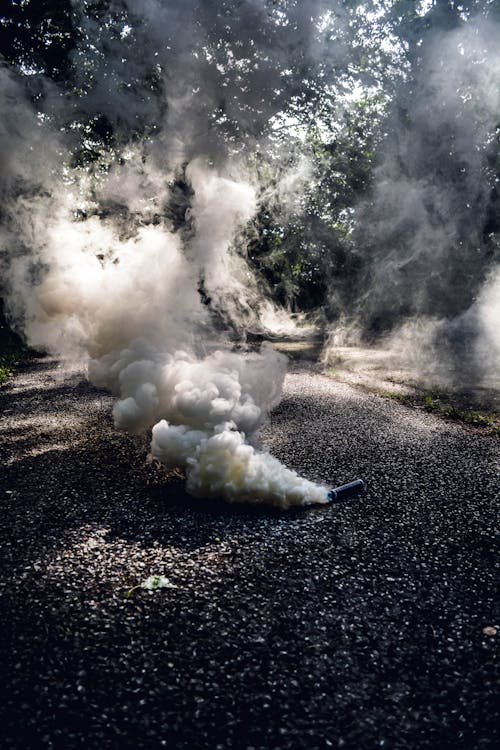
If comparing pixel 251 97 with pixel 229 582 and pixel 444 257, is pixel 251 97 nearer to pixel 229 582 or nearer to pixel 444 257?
pixel 229 582

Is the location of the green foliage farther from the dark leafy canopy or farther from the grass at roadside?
the grass at roadside

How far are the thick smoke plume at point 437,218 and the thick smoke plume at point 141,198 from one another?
26.9 feet

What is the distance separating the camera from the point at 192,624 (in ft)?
9.61

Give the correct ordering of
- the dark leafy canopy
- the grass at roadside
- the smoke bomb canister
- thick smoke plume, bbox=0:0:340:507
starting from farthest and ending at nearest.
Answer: the grass at roadside, the dark leafy canopy, thick smoke plume, bbox=0:0:340:507, the smoke bomb canister

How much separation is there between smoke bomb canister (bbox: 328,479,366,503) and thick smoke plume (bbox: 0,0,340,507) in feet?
3.67

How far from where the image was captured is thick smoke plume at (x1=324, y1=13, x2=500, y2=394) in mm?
13969

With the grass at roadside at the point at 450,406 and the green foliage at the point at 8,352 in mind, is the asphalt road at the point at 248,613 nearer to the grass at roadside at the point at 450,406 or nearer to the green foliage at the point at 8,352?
the grass at roadside at the point at 450,406

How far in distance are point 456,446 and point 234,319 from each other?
532cm

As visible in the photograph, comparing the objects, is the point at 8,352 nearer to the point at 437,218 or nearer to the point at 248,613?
the point at 248,613

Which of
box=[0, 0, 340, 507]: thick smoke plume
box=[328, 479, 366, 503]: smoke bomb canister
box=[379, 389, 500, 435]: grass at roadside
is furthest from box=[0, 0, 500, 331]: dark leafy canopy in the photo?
box=[328, 479, 366, 503]: smoke bomb canister

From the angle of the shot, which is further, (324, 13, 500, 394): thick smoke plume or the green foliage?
(324, 13, 500, 394): thick smoke plume

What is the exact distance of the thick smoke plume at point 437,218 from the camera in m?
14.0

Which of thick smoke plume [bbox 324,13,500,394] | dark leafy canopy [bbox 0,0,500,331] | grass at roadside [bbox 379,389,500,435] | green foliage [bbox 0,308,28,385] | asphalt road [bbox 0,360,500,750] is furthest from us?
thick smoke plume [bbox 324,13,500,394]

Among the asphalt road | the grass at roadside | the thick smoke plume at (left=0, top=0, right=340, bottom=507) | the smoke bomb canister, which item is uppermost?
the thick smoke plume at (left=0, top=0, right=340, bottom=507)
